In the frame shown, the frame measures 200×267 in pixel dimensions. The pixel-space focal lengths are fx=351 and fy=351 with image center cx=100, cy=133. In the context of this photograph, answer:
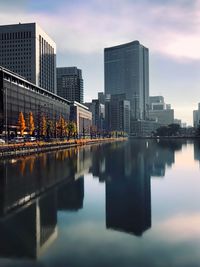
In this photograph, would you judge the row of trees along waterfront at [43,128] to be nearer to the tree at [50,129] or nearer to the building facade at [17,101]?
the tree at [50,129]

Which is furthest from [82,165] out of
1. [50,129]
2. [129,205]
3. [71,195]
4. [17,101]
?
[17,101]

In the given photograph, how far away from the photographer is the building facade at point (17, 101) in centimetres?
11031

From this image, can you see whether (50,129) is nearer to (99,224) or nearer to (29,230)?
(99,224)

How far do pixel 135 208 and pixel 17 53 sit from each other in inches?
7654

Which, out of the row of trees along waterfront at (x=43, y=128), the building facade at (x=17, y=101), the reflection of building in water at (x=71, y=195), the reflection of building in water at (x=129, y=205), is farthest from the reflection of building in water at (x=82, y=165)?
the building facade at (x=17, y=101)

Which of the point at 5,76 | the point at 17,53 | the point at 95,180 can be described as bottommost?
the point at 95,180

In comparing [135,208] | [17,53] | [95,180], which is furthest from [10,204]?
[17,53]

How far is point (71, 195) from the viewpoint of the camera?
21.4m

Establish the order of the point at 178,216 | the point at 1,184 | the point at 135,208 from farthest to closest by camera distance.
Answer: the point at 1,184 < the point at 135,208 < the point at 178,216

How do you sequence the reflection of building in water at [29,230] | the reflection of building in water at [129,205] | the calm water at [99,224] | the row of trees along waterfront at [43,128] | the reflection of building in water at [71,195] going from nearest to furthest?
the calm water at [99,224], the reflection of building in water at [29,230], the reflection of building in water at [129,205], the reflection of building in water at [71,195], the row of trees along waterfront at [43,128]

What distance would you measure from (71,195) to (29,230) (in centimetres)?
787

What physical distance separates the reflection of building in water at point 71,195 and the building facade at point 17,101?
79.0m

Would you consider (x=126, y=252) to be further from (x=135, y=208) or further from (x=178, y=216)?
(x=135, y=208)

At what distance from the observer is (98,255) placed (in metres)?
10.9
